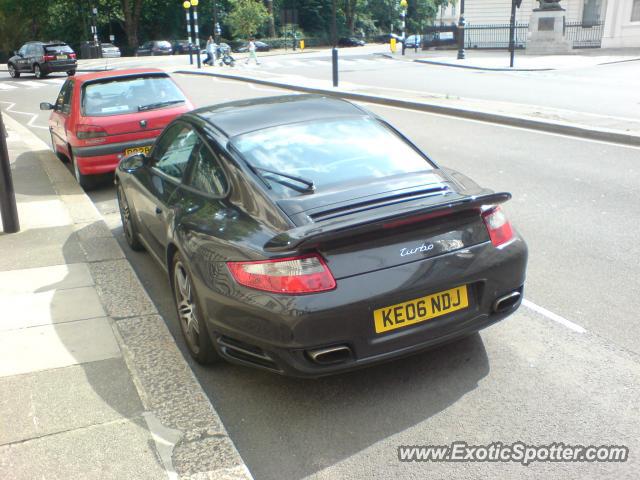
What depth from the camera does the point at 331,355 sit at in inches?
135

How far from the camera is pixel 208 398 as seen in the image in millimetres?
3764

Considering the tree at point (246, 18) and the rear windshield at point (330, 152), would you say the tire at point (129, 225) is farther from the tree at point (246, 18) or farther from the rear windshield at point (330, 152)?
A: the tree at point (246, 18)

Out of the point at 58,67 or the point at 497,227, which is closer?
the point at 497,227

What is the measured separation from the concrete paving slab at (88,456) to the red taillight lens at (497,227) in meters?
2.10

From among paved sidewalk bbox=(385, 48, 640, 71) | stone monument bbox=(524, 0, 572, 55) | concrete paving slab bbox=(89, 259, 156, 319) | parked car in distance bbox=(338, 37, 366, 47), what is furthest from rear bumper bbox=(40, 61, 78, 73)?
parked car in distance bbox=(338, 37, 366, 47)

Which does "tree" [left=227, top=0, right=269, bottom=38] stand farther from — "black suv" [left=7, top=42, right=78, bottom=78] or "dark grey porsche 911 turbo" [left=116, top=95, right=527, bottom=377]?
"dark grey porsche 911 turbo" [left=116, top=95, right=527, bottom=377]

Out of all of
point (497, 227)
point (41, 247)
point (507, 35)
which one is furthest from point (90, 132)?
point (507, 35)

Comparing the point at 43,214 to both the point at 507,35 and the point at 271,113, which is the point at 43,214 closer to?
the point at 271,113

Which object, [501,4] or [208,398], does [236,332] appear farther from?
[501,4]

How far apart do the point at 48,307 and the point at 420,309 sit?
9.74 feet

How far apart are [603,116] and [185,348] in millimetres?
11518

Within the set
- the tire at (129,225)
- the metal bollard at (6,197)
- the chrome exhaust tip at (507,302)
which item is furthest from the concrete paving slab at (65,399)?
the metal bollard at (6,197)

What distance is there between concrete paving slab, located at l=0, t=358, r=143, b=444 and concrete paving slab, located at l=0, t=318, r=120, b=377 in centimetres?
11

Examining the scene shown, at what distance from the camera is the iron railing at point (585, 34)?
131 ft
